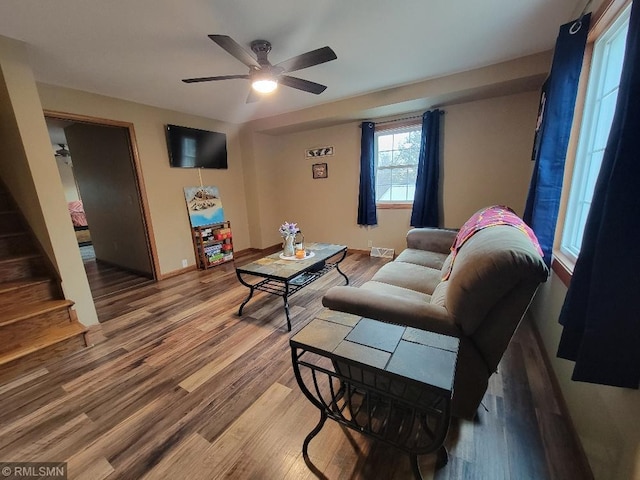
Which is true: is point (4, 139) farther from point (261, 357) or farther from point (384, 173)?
point (384, 173)

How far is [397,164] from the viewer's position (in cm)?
387

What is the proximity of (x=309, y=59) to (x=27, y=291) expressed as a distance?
2.98 meters

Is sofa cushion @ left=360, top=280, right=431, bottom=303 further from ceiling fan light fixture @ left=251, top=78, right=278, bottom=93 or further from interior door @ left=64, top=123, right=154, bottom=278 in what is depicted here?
interior door @ left=64, top=123, right=154, bottom=278

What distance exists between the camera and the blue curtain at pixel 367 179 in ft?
12.5

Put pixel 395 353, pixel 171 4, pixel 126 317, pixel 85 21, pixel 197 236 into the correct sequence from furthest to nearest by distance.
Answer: pixel 197 236 → pixel 126 317 → pixel 85 21 → pixel 171 4 → pixel 395 353

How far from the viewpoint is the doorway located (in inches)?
131

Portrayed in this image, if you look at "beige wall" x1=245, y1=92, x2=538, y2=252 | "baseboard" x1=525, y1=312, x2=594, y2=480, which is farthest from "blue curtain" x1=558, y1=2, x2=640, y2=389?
"beige wall" x1=245, y1=92, x2=538, y2=252

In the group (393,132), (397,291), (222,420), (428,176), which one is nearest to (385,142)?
(393,132)

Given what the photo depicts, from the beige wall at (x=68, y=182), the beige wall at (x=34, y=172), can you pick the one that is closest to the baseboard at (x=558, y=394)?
the beige wall at (x=34, y=172)

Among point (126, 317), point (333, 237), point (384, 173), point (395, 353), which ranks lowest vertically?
point (126, 317)

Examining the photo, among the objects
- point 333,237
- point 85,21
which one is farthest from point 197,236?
point 85,21

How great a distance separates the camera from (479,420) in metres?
1.32

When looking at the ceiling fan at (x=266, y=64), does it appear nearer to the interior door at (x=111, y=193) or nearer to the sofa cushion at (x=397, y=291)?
the sofa cushion at (x=397, y=291)

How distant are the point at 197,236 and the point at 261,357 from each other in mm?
2676
